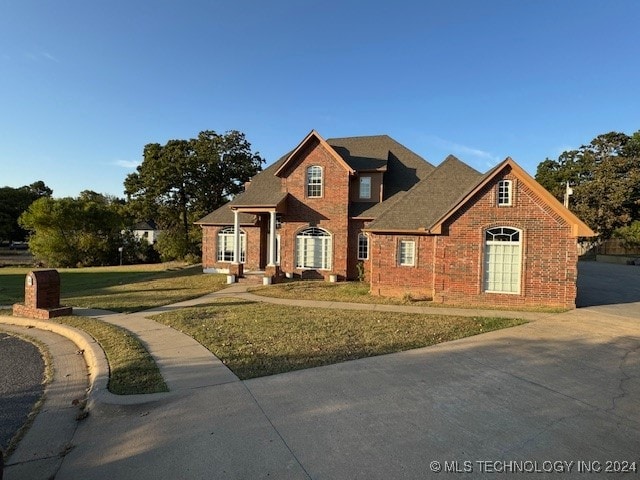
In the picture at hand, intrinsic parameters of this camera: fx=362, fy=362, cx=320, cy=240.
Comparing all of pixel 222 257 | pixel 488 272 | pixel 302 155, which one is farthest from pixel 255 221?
pixel 488 272

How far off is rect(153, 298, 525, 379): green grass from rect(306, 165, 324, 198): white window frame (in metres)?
9.21

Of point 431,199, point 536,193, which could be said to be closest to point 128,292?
point 431,199

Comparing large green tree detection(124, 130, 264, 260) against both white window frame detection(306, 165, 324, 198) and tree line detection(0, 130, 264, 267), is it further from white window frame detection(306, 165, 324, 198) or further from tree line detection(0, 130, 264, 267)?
white window frame detection(306, 165, 324, 198)

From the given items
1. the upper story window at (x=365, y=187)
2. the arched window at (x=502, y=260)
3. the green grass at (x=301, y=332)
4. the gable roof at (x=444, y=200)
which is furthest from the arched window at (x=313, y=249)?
the arched window at (x=502, y=260)

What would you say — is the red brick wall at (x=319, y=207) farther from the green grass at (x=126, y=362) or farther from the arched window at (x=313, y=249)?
the green grass at (x=126, y=362)

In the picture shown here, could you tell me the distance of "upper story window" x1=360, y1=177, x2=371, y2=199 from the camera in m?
20.6

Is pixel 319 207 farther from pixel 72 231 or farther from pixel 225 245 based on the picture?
pixel 72 231

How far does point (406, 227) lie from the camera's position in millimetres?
14656

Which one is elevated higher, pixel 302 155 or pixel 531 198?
pixel 302 155

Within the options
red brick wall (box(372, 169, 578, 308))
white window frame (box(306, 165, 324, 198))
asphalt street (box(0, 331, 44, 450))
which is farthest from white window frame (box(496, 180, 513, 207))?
asphalt street (box(0, 331, 44, 450))

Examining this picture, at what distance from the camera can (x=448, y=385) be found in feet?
19.2

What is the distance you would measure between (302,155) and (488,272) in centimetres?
1165

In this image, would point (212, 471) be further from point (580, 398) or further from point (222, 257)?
point (222, 257)

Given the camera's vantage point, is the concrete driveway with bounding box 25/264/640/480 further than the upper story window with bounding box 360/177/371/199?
No
